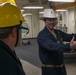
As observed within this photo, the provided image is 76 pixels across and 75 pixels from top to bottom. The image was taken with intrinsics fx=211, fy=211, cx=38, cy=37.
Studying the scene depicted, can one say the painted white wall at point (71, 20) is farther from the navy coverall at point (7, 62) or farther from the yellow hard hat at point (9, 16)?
the navy coverall at point (7, 62)

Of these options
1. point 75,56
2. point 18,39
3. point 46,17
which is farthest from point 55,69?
point 75,56

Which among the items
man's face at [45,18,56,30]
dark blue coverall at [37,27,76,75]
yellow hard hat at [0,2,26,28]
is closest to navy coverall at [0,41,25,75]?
yellow hard hat at [0,2,26,28]

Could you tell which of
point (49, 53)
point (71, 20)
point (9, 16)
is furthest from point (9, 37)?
point (71, 20)

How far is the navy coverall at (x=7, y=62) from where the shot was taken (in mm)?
1487

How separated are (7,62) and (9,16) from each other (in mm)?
371

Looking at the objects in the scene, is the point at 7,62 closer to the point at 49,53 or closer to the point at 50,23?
the point at 49,53

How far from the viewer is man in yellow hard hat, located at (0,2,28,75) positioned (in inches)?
59.6

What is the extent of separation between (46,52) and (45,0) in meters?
7.28

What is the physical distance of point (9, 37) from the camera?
164 centimetres

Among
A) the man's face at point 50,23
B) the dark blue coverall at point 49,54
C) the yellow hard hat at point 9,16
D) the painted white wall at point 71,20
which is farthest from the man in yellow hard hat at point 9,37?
the painted white wall at point 71,20

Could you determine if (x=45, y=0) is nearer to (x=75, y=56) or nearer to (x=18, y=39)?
(x=75, y=56)

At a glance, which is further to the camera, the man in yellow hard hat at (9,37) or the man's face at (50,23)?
the man's face at (50,23)

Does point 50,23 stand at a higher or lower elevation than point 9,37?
lower

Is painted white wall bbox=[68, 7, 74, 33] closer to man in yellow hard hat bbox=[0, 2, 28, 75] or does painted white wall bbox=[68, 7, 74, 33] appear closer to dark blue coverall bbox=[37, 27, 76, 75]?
dark blue coverall bbox=[37, 27, 76, 75]
